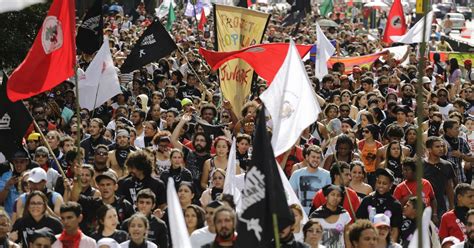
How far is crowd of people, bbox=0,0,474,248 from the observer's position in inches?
369

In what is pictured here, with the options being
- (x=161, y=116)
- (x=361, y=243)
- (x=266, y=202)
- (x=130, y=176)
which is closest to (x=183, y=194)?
(x=130, y=176)

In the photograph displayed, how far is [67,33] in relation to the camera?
12.2m

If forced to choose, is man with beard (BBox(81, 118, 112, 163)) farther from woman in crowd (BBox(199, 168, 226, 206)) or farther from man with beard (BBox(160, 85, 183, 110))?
man with beard (BBox(160, 85, 183, 110))

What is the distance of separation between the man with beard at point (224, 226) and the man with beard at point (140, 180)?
255cm

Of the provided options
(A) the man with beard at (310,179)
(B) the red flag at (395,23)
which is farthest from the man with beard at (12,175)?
(B) the red flag at (395,23)

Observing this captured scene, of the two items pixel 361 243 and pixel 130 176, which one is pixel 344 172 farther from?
pixel 361 243

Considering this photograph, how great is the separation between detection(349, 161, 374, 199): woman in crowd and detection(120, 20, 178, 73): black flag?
6.35 m

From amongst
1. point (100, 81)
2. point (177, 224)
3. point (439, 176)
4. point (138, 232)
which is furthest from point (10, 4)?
point (100, 81)

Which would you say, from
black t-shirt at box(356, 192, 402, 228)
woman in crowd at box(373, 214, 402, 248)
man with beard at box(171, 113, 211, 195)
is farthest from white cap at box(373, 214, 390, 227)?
man with beard at box(171, 113, 211, 195)

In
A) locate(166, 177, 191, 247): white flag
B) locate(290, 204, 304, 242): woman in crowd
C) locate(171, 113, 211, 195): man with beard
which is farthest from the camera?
locate(171, 113, 211, 195): man with beard

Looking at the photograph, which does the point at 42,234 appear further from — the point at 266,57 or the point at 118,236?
the point at 266,57

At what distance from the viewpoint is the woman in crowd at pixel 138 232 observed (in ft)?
29.7

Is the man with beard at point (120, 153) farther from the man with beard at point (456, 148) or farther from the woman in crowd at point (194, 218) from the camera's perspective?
the man with beard at point (456, 148)

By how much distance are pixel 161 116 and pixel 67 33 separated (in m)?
3.72
